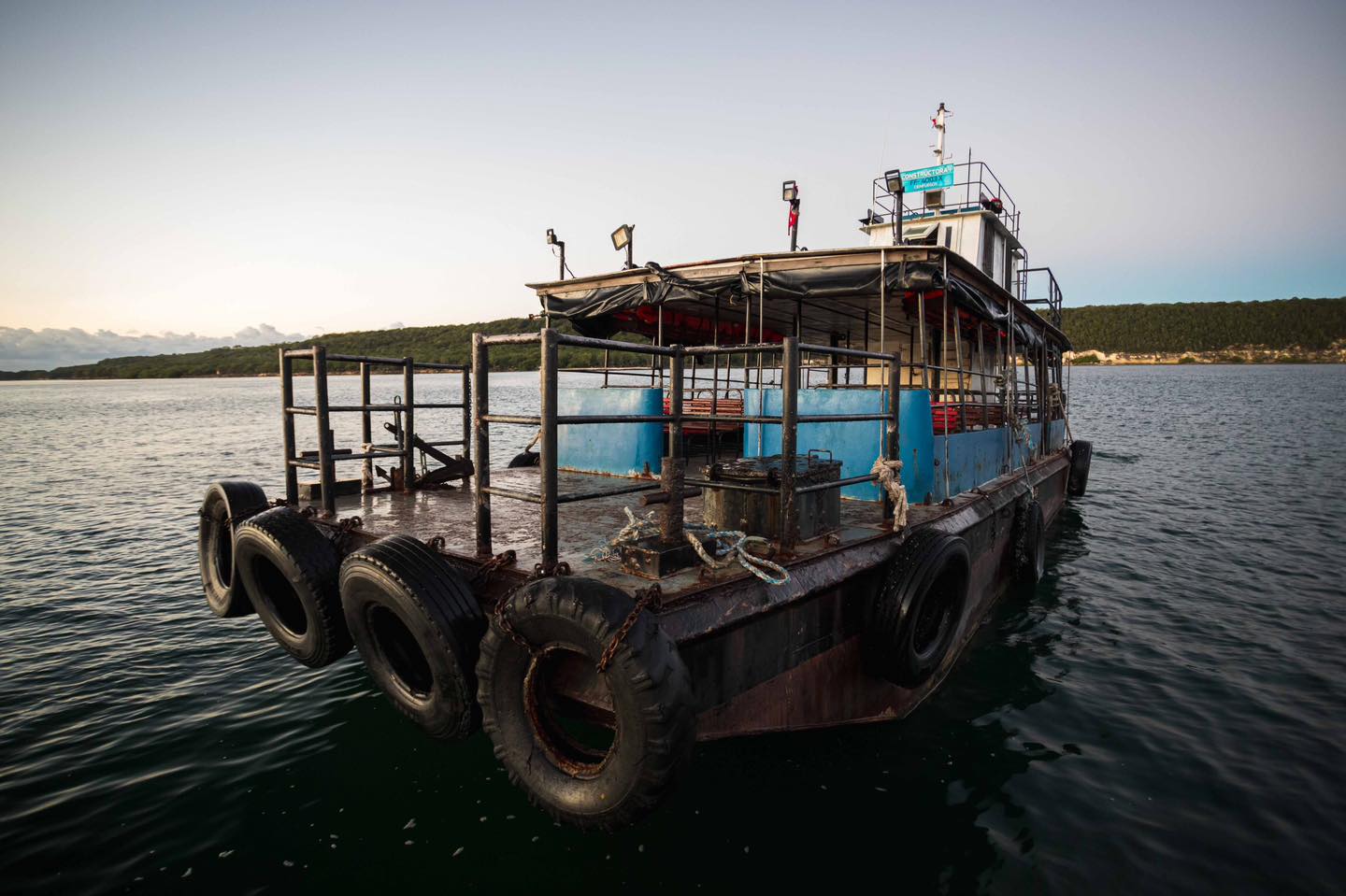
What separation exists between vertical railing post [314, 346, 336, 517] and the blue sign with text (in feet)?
41.6

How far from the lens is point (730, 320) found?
41.9 feet

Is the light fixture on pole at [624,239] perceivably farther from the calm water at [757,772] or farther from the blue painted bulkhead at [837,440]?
the calm water at [757,772]

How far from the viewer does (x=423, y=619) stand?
419 centimetres

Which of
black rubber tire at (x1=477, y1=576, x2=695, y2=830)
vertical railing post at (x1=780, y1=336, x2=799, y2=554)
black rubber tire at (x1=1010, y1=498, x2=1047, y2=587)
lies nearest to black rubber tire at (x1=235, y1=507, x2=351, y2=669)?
black rubber tire at (x1=477, y1=576, x2=695, y2=830)

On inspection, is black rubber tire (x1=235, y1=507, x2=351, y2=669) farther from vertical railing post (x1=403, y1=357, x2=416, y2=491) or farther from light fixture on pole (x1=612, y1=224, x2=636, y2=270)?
light fixture on pole (x1=612, y1=224, x2=636, y2=270)

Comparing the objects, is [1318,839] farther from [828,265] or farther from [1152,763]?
[828,265]

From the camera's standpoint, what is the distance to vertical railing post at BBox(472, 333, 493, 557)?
4359 mm

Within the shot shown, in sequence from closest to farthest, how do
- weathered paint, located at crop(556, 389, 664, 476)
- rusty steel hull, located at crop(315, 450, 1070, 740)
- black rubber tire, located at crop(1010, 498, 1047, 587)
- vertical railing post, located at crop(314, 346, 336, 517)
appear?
rusty steel hull, located at crop(315, 450, 1070, 740) < vertical railing post, located at crop(314, 346, 336, 517) < weathered paint, located at crop(556, 389, 664, 476) < black rubber tire, located at crop(1010, 498, 1047, 587)

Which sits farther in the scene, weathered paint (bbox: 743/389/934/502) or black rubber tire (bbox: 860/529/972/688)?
weathered paint (bbox: 743/389/934/502)

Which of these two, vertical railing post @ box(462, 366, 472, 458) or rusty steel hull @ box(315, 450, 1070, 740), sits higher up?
vertical railing post @ box(462, 366, 472, 458)

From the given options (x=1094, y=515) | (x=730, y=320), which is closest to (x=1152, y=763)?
(x=730, y=320)

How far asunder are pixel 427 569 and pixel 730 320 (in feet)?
31.1

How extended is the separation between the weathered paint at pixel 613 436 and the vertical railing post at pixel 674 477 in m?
3.87

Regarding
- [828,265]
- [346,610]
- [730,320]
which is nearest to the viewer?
[346,610]
